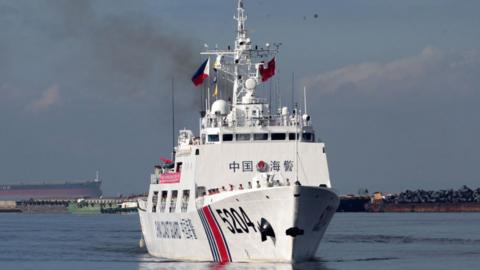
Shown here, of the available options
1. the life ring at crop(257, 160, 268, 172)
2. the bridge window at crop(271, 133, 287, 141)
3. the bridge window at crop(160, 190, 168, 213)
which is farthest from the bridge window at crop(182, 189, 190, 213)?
the bridge window at crop(271, 133, 287, 141)

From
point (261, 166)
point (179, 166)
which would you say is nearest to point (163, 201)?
point (179, 166)

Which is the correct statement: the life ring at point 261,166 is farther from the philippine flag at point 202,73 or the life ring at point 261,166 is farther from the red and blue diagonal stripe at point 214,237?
the philippine flag at point 202,73

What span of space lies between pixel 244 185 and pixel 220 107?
5.47 meters

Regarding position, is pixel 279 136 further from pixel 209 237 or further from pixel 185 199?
pixel 209 237

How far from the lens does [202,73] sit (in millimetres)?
58000

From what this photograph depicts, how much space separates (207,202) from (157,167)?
1404 cm

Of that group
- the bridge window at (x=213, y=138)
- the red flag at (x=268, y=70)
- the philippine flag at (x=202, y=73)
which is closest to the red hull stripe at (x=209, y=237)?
the bridge window at (x=213, y=138)

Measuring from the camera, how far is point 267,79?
56.8 m

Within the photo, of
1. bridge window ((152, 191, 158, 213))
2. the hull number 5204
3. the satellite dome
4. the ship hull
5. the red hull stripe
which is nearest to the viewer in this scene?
the ship hull

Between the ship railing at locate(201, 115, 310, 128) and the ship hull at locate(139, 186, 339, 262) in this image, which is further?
the ship railing at locate(201, 115, 310, 128)

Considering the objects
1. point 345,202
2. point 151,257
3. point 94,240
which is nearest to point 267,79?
point 151,257

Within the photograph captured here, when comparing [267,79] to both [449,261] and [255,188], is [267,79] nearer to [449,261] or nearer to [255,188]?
[255,188]

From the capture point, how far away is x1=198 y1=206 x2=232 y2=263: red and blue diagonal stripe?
5066cm

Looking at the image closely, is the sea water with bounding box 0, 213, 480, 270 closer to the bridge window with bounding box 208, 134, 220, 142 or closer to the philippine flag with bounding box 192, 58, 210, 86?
the bridge window with bounding box 208, 134, 220, 142
